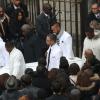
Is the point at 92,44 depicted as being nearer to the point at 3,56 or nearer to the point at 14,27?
the point at 3,56

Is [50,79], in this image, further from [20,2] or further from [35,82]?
[20,2]

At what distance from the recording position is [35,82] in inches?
441

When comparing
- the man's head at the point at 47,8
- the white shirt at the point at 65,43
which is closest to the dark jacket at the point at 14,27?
the man's head at the point at 47,8

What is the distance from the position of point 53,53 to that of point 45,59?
34cm

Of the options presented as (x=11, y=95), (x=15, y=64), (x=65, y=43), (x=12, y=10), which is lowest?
(x=65, y=43)

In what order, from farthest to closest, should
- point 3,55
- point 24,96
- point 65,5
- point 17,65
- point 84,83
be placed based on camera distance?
1. point 65,5
2. point 3,55
3. point 17,65
4. point 84,83
5. point 24,96

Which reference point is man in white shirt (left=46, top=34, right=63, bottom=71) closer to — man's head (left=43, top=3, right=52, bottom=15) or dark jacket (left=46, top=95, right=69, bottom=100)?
man's head (left=43, top=3, right=52, bottom=15)

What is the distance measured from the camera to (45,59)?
13.6 metres

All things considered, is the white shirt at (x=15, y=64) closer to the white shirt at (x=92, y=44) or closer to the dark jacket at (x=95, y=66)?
the dark jacket at (x=95, y=66)

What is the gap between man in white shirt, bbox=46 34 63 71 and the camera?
45.2 ft

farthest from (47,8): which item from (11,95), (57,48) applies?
(11,95)

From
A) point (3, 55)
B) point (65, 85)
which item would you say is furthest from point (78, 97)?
point (3, 55)

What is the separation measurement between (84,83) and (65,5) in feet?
19.0

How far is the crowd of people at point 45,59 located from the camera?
10.7 metres
